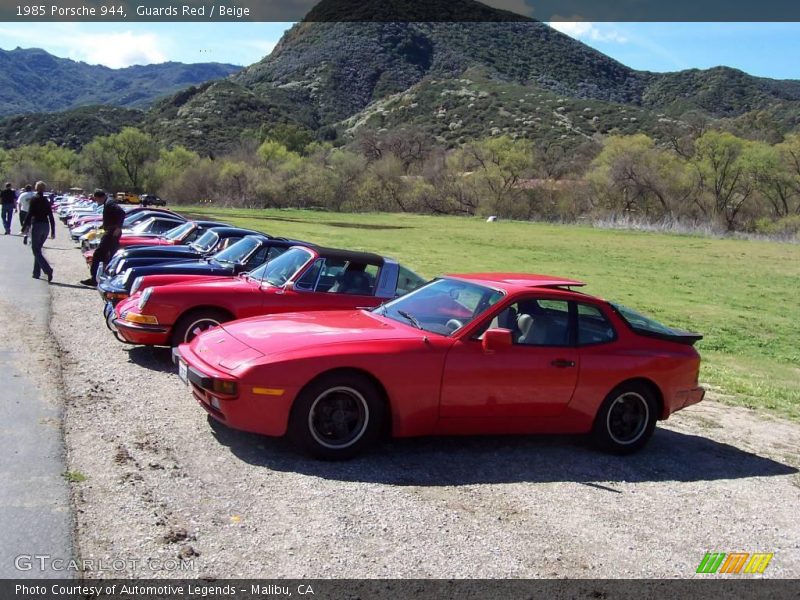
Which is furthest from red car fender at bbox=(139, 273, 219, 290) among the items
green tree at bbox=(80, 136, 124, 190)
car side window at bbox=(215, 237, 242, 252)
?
green tree at bbox=(80, 136, 124, 190)

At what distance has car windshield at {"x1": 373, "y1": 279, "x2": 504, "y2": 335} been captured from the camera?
20.5ft

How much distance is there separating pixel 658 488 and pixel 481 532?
1.92 m

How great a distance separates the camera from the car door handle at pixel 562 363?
627cm

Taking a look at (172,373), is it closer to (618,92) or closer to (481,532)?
(481,532)

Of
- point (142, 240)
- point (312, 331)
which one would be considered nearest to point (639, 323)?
point (312, 331)

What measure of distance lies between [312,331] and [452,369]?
1.16 metres

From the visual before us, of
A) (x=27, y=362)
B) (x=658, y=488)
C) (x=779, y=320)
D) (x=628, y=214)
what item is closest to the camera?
(x=658, y=488)

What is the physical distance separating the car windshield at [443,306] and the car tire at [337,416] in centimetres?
90

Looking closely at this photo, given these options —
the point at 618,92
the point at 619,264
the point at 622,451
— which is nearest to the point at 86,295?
the point at 622,451

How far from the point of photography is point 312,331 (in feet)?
19.9

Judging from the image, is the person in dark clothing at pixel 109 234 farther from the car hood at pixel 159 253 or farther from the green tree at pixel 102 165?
the green tree at pixel 102 165

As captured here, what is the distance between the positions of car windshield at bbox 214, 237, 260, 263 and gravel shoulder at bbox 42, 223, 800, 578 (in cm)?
367

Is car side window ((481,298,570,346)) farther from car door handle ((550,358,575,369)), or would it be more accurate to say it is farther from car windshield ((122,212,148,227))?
car windshield ((122,212,148,227))

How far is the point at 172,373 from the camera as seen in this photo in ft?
26.3
